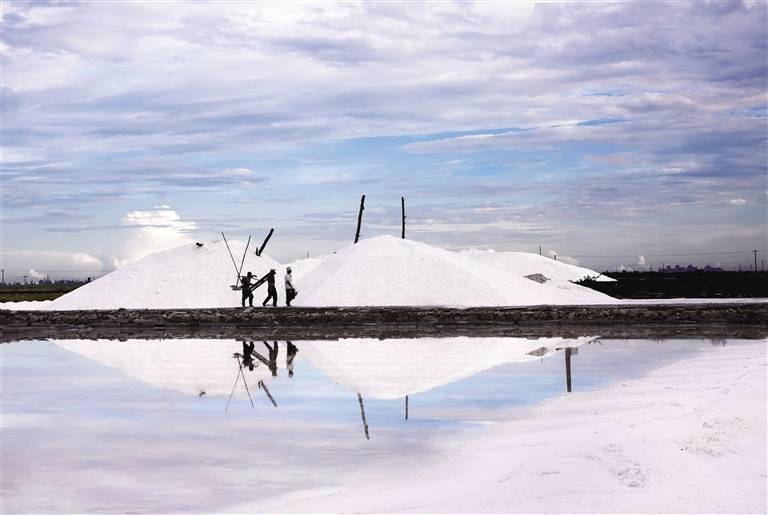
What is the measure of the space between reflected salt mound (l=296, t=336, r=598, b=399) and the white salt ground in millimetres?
3028

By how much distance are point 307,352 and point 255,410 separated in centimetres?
629

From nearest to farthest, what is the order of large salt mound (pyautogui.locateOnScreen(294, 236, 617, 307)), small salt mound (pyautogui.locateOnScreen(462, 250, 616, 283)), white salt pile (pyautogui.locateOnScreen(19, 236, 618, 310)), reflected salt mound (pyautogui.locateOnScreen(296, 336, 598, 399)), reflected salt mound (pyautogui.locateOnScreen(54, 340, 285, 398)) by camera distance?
1. reflected salt mound (pyautogui.locateOnScreen(296, 336, 598, 399))
2. reflected salt mound (pyautogui.locateOnScreen(54, 340, 285, 398))
3. large salt mound (pyautogui.locateOnScreen(294, 236, 617, 307))
4. white salt pile (pyautogui.locateOnScreen(19, 236, 618, 310))
5. small salt mound (pyautogui.locateOnScreen(462, 250, 616, 283))

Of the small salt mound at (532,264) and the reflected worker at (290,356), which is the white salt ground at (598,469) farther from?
the small salt mound at (532,264)

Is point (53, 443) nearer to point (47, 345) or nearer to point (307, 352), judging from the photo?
point (307, 352)

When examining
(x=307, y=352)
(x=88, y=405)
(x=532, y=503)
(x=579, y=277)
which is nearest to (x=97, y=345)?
(x=307, y=352)

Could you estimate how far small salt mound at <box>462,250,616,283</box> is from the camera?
44.8 m

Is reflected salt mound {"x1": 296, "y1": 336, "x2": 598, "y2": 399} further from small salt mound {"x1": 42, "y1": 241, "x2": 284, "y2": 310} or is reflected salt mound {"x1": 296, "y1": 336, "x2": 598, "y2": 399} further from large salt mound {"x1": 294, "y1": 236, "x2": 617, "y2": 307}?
small salt mound {"x1": 42, "y1": 241, "x2": 284, "y2": 310}

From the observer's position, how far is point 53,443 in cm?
755

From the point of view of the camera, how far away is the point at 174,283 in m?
31.8

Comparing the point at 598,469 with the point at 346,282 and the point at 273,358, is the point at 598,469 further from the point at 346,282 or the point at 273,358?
the point at 346,282

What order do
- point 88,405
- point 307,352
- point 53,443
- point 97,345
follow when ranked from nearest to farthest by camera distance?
point 53,443 → point 88,405 → point 307,352 → point 97,345

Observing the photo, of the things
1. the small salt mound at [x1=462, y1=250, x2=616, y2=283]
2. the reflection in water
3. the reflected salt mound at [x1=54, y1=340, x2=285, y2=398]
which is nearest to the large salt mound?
the reflection in water

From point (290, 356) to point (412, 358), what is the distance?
2148mm

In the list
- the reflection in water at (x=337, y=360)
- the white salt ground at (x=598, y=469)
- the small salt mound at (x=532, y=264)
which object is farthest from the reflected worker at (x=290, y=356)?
the small salt mound at (x=532, y=264)
